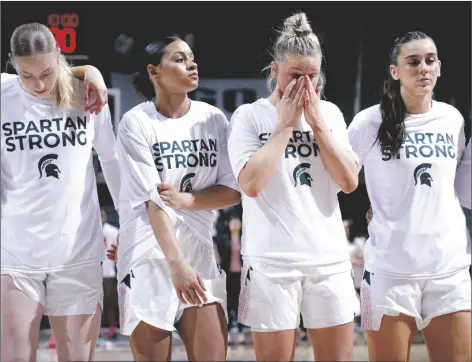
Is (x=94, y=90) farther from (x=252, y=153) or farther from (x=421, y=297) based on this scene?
(x=421, y=297)

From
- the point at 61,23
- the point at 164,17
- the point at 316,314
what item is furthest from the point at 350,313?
the point at 164,17

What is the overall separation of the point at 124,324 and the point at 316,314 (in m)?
0.77

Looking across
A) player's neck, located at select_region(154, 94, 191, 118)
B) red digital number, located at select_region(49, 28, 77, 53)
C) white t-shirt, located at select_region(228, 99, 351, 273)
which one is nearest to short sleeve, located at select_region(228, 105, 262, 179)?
white t-shirt, located at select_region(228, 99, 351, 273)

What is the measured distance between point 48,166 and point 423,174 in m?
1.54

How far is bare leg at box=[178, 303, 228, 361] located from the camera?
3109mm

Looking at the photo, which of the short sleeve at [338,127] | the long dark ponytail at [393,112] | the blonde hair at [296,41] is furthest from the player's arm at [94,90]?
the long dark ponytail at [393,112]

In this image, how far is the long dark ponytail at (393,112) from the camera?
11.3 ft

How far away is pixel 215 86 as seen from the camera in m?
7.72

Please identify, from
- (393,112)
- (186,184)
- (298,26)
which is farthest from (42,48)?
(393,112)

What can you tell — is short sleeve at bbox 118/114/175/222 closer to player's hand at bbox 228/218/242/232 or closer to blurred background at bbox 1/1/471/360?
blurred background at bbox 1/1/471/360

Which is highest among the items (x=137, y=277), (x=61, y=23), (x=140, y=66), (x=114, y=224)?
(x=61, y=23)

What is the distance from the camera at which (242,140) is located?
10.2ft

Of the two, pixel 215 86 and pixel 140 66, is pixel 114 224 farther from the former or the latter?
pixel 140 66

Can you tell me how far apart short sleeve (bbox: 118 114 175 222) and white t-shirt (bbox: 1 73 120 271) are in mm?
197
